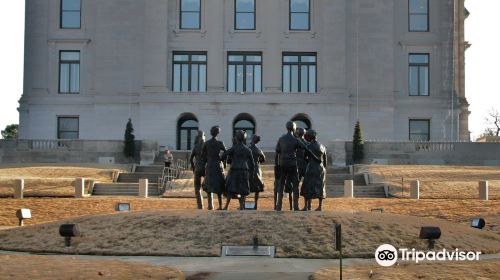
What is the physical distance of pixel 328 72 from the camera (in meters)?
63.8

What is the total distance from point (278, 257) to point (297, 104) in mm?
45512

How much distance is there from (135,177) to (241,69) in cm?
1976

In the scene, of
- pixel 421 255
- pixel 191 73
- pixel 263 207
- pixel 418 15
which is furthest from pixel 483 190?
pixel 191 73

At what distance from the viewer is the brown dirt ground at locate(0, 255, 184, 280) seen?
15078mm

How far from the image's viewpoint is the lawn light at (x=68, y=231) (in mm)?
19344

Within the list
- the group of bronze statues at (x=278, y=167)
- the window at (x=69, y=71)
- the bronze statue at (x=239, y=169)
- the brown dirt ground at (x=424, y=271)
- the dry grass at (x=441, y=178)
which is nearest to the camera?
the brown dirt ground at (x=424, y=271)

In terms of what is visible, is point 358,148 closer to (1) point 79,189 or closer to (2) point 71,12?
(1) point 79,189

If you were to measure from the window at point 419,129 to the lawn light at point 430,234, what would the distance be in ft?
156

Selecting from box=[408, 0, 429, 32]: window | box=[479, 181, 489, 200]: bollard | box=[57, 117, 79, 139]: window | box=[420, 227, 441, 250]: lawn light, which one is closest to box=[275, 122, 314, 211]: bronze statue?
box=[420, 227, 441, 250]: lawn light

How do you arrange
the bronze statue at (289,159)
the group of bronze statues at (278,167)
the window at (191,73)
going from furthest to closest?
the window at (191,73) → the group of bronze statues at (278,167) → the bronze statue at (289,159)

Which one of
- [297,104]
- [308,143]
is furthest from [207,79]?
[308,143]

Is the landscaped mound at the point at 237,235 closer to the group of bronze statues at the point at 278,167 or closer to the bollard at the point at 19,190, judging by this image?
the group of bronze statues at the point at 278,167

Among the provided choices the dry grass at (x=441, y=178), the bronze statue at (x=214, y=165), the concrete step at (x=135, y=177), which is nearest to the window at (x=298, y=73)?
the dry grass at (x=441, y=178)

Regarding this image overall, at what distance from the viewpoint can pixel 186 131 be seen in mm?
64750
